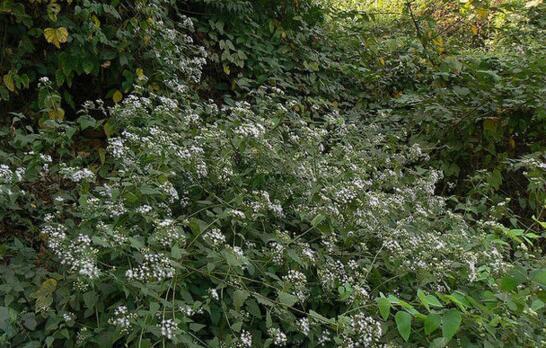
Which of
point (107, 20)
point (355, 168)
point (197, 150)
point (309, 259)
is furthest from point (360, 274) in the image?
point (107, 20)

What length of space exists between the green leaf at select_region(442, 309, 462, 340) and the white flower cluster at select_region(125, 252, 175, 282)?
3.25 feet

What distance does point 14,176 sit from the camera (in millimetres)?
2523

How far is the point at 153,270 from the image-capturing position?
2.03 meters

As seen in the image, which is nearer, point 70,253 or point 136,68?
point 70,253

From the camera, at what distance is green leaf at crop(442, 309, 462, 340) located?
70.5 inches

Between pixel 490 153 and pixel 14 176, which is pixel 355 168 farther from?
pixel 490 153

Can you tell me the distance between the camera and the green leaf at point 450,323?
5.87 ft

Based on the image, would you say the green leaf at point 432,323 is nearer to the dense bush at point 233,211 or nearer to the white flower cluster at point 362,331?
the dense bush at point 233,211

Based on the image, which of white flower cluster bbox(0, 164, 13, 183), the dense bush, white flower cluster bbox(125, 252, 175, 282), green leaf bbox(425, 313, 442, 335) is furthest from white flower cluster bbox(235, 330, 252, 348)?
white flower cluster bbox(0, 164, 13, 183)

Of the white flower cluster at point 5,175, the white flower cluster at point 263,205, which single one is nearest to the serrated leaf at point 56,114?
the white flower cluster at point 5,175

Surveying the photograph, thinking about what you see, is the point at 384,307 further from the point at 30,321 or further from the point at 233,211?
the point at 30,321

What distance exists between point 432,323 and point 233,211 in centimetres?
92

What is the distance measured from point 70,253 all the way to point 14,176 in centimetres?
69

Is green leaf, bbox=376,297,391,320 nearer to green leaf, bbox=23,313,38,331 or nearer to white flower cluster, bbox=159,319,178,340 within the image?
white flower cluster, bbox=159,319,178,340
